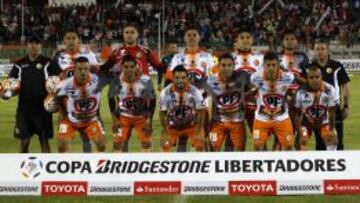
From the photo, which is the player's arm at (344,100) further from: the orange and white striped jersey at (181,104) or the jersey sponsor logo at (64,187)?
the jersey sponsor logo at (64,187)

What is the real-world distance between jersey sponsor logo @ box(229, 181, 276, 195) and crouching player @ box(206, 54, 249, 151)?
2270mm

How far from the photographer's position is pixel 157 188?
810 cm

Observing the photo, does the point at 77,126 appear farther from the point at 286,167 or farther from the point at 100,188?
the point at 286,167

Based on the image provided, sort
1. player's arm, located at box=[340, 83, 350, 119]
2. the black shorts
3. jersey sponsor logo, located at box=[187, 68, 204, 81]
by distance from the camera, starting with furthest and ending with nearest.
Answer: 1. jersey sponsor logo, located at box=[187, 68, 204, 81]
2. the black shorts
3. player's arm, located at box=[340, 83, 350, 119]

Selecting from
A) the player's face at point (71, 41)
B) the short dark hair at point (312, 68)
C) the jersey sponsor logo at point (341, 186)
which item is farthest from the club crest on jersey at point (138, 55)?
the jersey sponsor logo at point (341, 186)

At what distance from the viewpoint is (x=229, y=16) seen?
43969 millimetres

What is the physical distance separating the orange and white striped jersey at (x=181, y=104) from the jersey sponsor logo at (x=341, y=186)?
2641 mm

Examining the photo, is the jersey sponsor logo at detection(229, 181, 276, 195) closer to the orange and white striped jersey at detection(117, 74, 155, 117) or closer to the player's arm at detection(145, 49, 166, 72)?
the orange and white striped jersey at detection(117, 74, 155, 117)

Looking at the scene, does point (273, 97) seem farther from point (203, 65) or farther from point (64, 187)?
point (64, 187)

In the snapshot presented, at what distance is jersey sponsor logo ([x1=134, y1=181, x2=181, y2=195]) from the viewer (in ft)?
26.4

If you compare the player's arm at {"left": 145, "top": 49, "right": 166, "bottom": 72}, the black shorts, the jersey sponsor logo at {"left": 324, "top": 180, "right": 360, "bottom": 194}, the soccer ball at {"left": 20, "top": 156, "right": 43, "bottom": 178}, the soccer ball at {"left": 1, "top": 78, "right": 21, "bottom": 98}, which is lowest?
the black shorts

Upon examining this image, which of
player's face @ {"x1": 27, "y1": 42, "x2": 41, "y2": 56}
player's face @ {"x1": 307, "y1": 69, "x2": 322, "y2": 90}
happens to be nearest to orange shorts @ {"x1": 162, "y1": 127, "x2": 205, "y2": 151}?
player's face @ {"x1": 307, "y1": 69, "x2": 322, "y2": 90}

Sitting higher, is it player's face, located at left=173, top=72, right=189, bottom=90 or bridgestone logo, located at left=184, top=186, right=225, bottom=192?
player's face, located at left=173, top=72, right=189, bottom=90

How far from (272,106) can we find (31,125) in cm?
359
